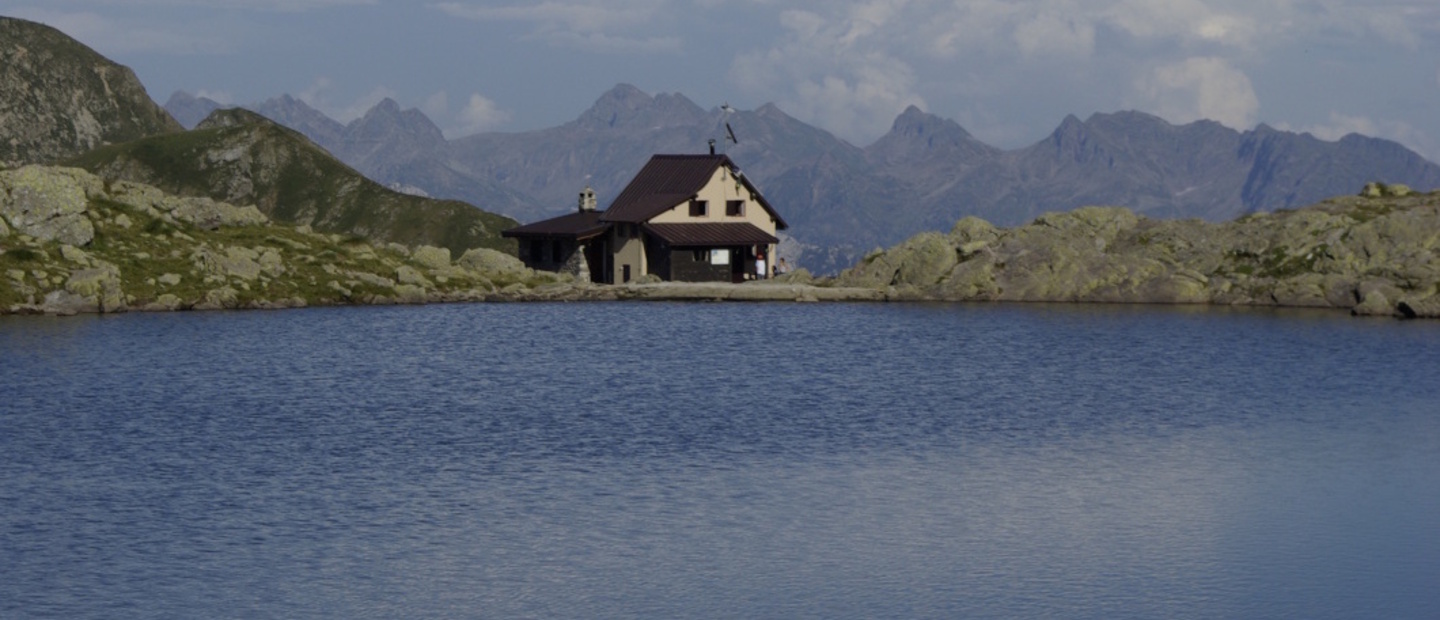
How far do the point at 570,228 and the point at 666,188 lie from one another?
1009cm

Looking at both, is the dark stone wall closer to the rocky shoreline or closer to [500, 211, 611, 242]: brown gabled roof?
the rocky shoreline

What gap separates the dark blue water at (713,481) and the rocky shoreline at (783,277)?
85.1 feet

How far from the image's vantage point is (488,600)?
3469 centimetres

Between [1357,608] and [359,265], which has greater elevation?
[359,265]

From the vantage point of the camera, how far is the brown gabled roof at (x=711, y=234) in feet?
470

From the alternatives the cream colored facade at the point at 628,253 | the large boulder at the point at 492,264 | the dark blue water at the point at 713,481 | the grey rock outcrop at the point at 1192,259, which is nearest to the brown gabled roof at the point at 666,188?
the cream colored facade at the point at 628,253

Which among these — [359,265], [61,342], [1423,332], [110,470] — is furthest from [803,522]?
[359,265]

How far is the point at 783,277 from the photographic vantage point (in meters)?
148

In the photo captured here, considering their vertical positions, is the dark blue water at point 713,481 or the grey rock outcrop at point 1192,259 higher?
the grey rock outcrop at point 1192,259

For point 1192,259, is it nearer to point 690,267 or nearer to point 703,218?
point 703,218

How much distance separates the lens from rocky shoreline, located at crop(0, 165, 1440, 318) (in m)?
119

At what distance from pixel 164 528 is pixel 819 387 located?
133 ft

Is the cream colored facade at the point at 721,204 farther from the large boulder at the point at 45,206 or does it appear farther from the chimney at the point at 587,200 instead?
the large boulder at the point at 45,206

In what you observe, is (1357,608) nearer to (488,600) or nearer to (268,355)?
(488,600)
